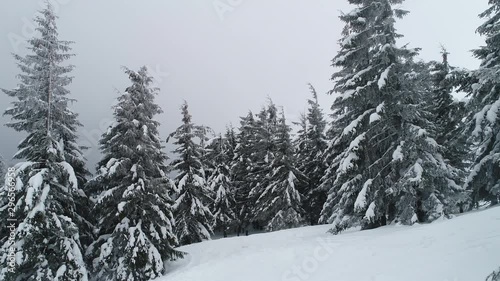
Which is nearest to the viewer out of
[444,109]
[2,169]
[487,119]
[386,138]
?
[487,119]

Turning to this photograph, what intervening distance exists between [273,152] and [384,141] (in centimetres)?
1549

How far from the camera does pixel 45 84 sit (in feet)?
50.4

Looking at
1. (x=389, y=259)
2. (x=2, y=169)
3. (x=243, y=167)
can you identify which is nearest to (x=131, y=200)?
(x=389, y=259)

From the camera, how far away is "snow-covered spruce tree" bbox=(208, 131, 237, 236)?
3116 centimetres

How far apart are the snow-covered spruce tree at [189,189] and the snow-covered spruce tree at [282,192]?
19.1 ft

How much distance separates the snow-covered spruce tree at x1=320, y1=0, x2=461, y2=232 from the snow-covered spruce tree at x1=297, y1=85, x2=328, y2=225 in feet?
42.6

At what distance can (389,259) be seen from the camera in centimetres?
926

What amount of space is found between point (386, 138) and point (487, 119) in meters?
4.04

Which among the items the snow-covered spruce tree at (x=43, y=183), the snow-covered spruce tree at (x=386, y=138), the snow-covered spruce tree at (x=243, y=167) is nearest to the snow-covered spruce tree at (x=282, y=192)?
the snow-covered spruce tree at (x=243, y=167)

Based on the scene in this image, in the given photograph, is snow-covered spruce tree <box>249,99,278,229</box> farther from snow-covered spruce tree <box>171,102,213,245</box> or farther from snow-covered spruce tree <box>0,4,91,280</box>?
snow-covered spruce tree <box>0,4,91,280</box>

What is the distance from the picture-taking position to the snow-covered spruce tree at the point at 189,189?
23627 millimetres

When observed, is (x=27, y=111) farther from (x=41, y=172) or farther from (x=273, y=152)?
(x=273, y=152)

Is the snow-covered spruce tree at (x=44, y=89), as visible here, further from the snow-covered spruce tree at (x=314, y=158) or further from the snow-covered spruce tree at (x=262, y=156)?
the snow-covered spruce tree at (x=314, y=158)

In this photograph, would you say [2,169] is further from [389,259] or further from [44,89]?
[389,259]
